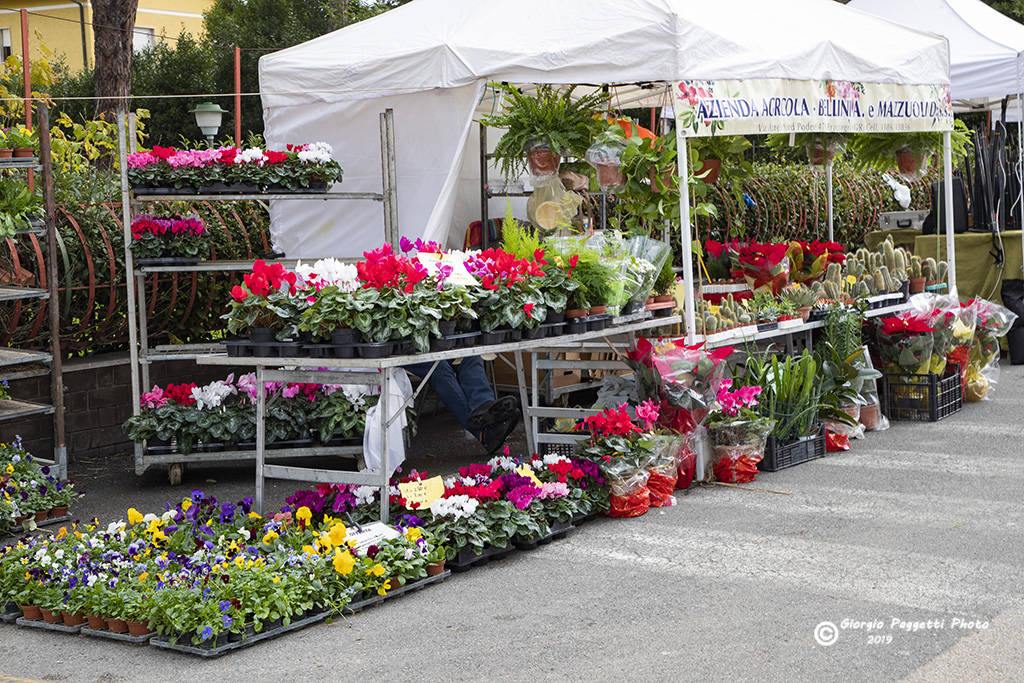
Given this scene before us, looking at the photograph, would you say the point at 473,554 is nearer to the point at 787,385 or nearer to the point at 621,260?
the point at 621,260

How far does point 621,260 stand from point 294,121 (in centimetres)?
300

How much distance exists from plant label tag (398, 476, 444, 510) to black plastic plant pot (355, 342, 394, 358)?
56 centimetres

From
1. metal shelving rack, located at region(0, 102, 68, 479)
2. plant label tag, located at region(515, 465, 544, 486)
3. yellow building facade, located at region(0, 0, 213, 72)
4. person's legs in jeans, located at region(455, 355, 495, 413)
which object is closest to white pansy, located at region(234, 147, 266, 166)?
metal shelving rack, located at region(0, 102, 68, 479)

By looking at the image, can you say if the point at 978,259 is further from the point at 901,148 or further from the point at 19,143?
the point at 19,143

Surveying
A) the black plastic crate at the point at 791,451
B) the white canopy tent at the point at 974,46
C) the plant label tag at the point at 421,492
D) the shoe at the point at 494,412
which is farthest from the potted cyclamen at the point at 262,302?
the white canopy tent at the point at 974,46

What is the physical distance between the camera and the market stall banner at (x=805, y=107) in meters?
6.56

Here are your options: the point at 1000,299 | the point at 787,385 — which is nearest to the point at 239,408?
the point at 787,385

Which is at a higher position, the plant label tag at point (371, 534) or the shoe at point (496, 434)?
the shoe at point (496, 434)

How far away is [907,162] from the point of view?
965cm

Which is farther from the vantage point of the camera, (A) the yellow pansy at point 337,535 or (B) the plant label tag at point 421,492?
(B) the plant label tag at point 421,492

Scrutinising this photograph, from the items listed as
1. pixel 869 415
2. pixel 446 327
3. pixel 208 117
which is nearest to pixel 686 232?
pixel 446 327

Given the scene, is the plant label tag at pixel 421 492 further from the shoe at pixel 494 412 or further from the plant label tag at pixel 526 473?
the shoe at pixel 494 412

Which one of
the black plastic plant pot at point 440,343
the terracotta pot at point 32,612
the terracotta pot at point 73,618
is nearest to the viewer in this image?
the terracotta pot at point 73,618

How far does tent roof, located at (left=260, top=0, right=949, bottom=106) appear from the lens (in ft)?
21.5
